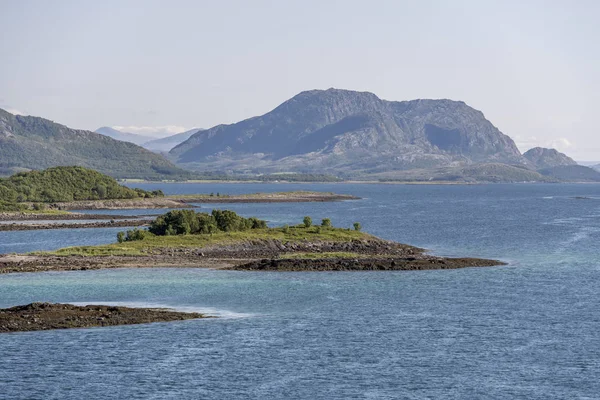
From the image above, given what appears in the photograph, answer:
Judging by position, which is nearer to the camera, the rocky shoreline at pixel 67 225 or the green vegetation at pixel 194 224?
Answer: the green vegetation at pixel 194 224

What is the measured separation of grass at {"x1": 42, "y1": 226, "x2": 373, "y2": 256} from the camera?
330ft

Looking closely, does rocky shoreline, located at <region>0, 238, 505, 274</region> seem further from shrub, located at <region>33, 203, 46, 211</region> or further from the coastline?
shrub, located at <region>33, 203, 46, 211</region>

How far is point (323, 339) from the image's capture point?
57.7 m

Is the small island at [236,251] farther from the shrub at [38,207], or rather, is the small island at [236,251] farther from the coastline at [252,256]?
the shrub at [38,207]

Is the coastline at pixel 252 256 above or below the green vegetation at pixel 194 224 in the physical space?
below

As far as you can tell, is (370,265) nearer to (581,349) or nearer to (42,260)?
(42,260)

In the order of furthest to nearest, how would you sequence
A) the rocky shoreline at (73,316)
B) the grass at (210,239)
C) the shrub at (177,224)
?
the shrub at (177,224) < the grass at (210,239) < the rocky shoreline at (73,316)

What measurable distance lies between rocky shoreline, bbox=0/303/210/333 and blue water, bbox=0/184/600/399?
5.34 ft

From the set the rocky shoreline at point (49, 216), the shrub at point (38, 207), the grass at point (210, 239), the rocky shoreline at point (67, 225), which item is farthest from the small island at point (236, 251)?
the shrub at point (38, 207)

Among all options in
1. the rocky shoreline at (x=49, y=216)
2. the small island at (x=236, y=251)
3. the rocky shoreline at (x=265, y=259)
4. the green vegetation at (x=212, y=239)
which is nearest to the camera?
the rocky shoreline at (x=265, y=259)

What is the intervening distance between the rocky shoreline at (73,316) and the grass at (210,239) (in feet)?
115

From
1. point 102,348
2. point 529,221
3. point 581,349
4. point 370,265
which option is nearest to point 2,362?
point 102,348

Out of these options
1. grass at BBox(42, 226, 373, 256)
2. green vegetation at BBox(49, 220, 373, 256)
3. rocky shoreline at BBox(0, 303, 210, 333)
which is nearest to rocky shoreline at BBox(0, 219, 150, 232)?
green vegetation at BBox(49, 220, 373, 256)

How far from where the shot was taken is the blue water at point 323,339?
4694 cm
